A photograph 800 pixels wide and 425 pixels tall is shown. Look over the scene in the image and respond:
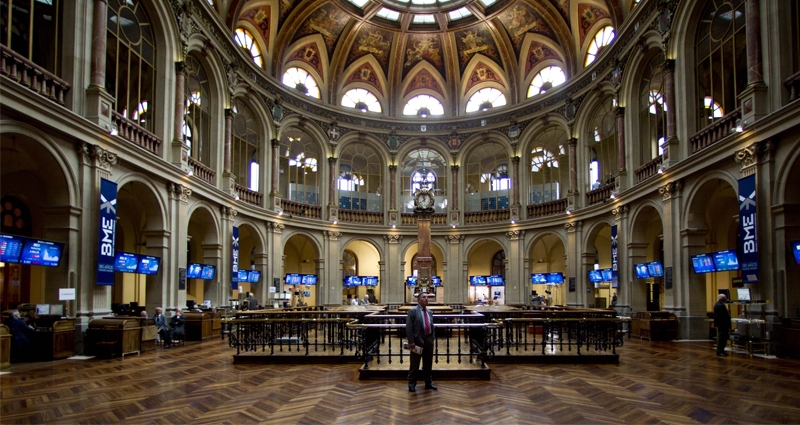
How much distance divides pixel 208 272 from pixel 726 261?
17.1 metres

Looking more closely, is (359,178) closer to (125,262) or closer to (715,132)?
(125,262)

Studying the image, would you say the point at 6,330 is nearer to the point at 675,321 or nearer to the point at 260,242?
the point at 260,242

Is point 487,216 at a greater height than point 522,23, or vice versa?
point 522,23

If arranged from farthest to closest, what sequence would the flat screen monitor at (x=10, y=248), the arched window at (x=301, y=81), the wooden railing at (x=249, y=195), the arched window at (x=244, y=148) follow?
the arched window at (x=301, y=81)
the arched window at (x=244, y=148)
the wooden railing at (x=249, y=195)
the flat screen monitor at (x=10, y=248)

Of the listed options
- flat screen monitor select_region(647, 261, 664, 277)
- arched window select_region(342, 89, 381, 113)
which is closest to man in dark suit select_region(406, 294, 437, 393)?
flat screen monitor select_region(647, 261, 664, 277)

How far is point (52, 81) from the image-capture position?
11469 millimetres

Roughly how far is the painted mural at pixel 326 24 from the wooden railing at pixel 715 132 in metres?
19.1

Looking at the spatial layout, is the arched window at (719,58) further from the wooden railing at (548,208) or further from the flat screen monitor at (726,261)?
the wooden railing at (548,208)

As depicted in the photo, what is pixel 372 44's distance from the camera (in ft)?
97.1

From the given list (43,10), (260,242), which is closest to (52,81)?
(43,10)

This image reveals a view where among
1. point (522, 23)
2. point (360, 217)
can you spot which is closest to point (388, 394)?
point (360, 217)

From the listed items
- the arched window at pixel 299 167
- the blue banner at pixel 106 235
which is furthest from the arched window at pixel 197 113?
the arched window at pixel 299 167

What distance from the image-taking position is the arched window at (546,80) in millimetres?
27250

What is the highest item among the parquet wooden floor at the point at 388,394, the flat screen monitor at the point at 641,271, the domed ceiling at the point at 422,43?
the domed ceiling at the point at 422,43
